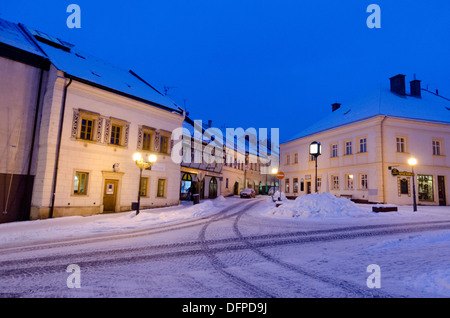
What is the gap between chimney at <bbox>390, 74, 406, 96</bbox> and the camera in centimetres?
2903

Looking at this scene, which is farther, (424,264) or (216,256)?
(216,256)

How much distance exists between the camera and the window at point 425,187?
24641mm

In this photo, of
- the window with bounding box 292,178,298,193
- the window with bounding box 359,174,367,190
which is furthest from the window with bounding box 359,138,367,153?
the window with bounding box 292,178,298,193

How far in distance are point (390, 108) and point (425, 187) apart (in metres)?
7.78

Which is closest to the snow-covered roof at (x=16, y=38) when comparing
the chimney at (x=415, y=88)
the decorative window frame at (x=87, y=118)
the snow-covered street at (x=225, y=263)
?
the decorative window frame at (x=87, y=118)

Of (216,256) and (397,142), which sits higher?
(397,142)

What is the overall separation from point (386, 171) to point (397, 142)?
3.03m

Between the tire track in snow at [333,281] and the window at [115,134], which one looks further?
the window at [115,134]

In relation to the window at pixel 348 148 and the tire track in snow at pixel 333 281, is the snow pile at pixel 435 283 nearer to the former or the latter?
the tire track in snow at pixel 333 281

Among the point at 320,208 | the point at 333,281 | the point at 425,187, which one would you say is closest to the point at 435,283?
the point at 333,281

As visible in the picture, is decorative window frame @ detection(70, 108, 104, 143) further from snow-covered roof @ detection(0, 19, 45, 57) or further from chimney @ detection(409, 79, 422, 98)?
chimney @ detection(409, 79, 422, 98)

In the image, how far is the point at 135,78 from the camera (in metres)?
24.2
